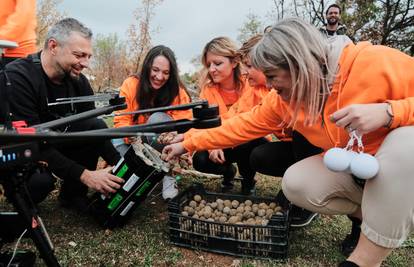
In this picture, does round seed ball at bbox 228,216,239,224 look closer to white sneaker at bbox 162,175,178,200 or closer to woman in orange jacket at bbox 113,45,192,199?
white sneaker at bbox 162,175,178,200

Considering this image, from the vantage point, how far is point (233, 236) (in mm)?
1858

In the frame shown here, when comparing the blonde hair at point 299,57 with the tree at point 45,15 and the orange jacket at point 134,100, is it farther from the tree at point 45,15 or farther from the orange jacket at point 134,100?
the tree at point 45,15

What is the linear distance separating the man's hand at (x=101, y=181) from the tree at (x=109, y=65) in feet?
31.4

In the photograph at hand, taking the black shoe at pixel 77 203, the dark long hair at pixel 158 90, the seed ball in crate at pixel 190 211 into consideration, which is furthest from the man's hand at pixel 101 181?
the dark long hair at pixel 158 90

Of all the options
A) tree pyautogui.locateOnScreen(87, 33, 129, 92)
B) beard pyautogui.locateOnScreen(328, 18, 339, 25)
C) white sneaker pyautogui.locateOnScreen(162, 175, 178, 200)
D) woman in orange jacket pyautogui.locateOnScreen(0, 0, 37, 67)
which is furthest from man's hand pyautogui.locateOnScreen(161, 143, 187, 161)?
tree pyautogui.locateOnScreen(87, 33, 129, 92)

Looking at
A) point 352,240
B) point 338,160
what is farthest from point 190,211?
point 338,160

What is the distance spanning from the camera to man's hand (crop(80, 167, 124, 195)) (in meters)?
1.97

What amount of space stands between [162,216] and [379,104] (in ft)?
4.55

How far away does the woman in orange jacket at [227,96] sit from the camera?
260 cm

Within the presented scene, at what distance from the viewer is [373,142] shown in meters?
1.59

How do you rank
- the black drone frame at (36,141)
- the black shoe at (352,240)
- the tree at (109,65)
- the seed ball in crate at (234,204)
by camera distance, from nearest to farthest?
the black drone frame at (36,141)
the black shoe at (352,240)
the seed ball in crate at (234,204)
the tree at (109,65)

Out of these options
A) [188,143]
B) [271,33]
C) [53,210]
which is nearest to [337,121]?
[271,33]

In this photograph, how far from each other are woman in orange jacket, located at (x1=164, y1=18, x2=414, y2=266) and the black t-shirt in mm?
1044

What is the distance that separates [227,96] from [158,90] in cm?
48
